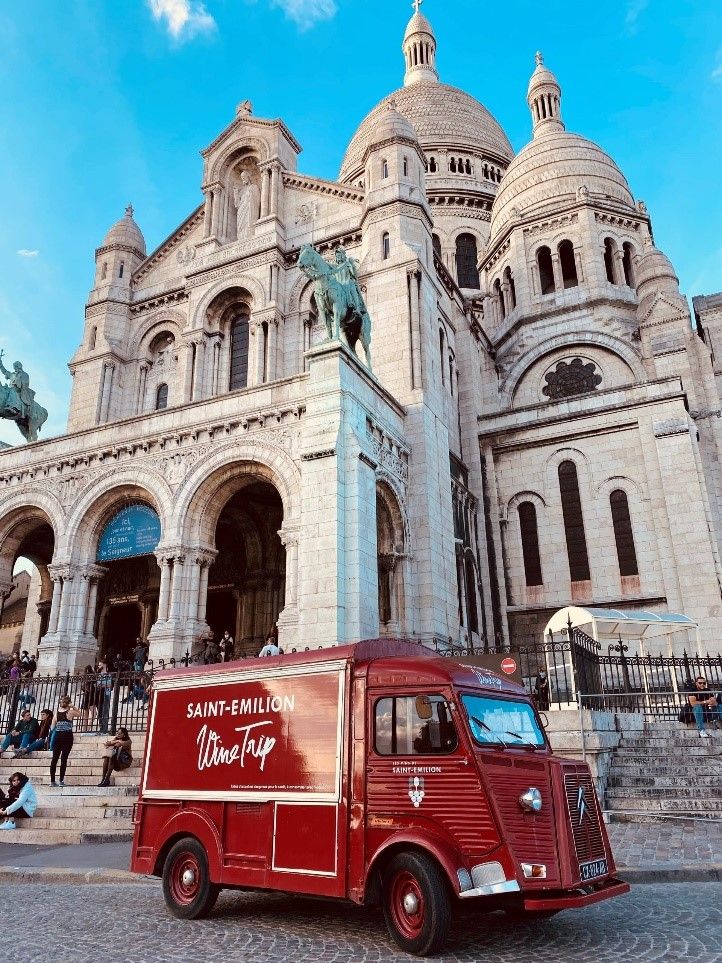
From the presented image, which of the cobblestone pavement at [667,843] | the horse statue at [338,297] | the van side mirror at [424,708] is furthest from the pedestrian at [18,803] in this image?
the horse statue at [338,297]

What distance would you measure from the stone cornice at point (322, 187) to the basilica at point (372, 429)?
121 millimetres

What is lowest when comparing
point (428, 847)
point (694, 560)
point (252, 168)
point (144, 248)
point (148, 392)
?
point (428, 847)

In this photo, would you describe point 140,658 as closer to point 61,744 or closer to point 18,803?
point 61,744

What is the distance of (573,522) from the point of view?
89.1 ft

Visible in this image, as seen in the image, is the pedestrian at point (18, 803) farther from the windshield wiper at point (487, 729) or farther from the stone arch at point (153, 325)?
the stone arch at point (153, 325)

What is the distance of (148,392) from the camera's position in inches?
1185

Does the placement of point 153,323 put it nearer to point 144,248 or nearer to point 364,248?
point 144,248

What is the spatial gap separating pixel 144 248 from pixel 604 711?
28.1m

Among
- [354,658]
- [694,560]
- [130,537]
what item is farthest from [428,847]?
[694,560]

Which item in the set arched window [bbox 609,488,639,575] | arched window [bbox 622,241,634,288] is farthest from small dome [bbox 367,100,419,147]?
arched window [bbox 609,488,639,575]

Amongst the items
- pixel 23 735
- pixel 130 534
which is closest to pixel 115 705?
pixel 23 735

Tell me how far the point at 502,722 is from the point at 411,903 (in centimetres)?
179

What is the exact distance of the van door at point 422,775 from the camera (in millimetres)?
6258

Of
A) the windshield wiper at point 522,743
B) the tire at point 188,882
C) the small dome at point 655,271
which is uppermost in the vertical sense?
the small dome at point 655,271
